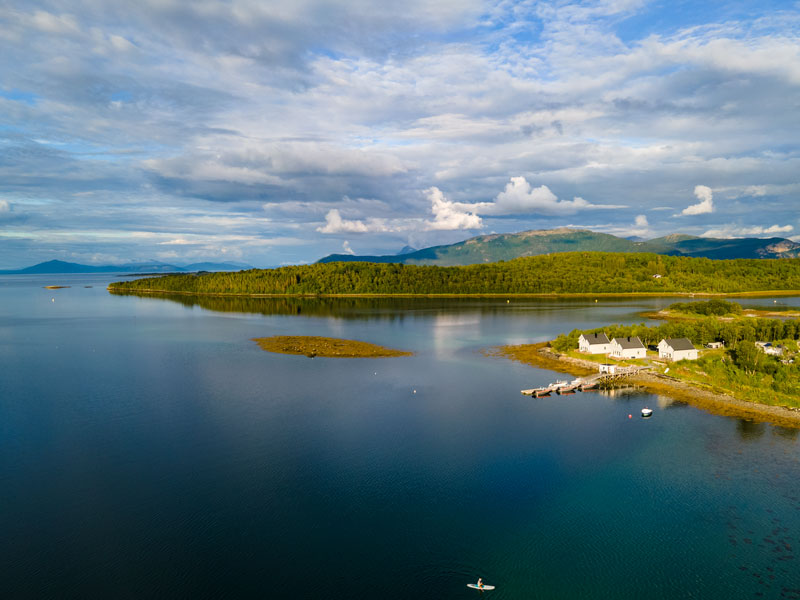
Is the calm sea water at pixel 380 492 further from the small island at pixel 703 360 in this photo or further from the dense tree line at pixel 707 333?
the dense tree line at pixel 707 333

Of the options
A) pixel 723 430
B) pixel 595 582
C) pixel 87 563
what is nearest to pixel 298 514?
pixel 87 563

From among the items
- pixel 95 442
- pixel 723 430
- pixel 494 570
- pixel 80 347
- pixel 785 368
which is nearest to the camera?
pixel 494 570

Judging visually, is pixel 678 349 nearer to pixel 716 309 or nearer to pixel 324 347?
pixel 324 347

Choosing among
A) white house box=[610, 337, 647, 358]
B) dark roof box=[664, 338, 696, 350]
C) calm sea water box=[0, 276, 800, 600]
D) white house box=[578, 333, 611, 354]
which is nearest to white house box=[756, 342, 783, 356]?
dark roof box=[664, 338, 696, 350]

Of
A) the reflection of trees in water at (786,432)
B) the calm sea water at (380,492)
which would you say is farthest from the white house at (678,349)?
the reflection of trees in water at (786,432)

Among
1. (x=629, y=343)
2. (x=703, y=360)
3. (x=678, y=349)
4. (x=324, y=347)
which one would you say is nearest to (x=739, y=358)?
(x=703, y=360)

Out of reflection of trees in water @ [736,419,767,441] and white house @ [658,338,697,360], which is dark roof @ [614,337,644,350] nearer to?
white house @ [658,338,697,360]

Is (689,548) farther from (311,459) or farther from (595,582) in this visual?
(311,459)
